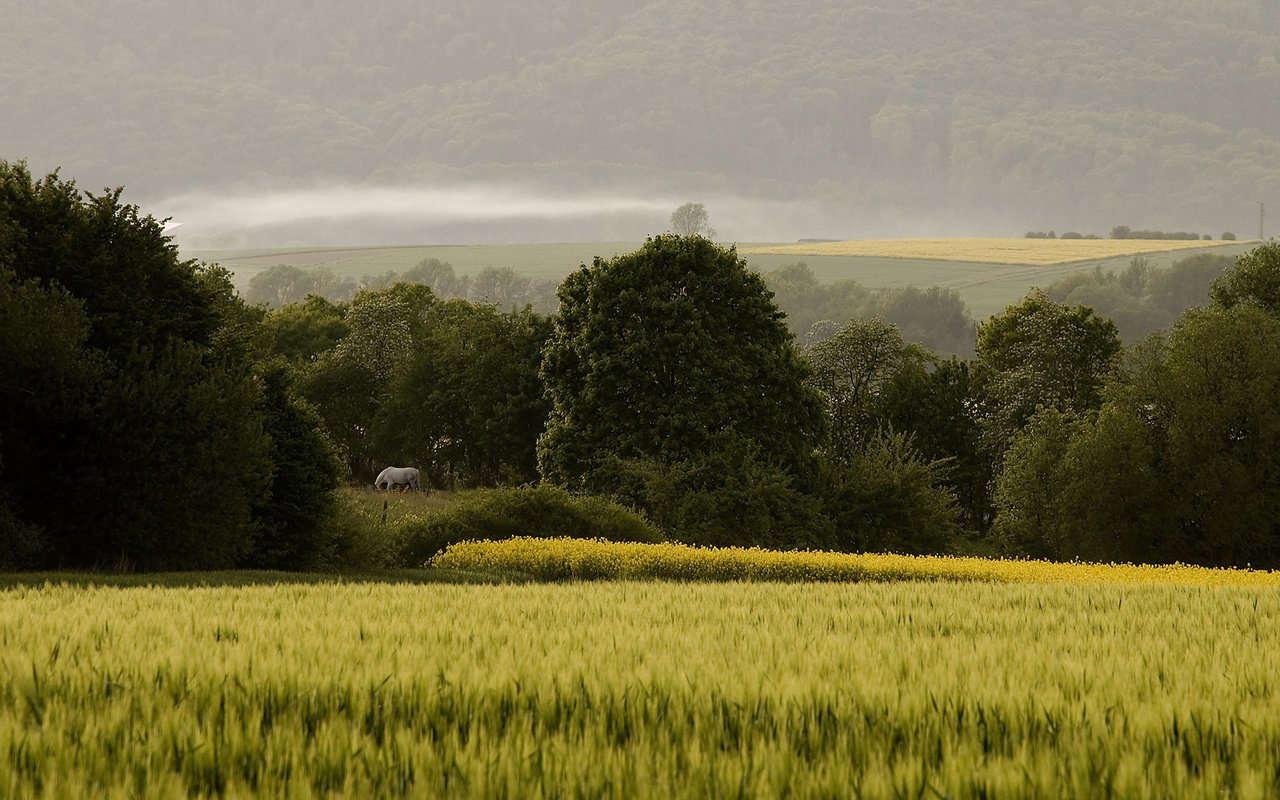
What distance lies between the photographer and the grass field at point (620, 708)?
5.23 m

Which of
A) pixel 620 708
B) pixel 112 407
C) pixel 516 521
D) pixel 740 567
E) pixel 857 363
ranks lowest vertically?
pixel 740 567

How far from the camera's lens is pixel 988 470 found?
77562 millimetres

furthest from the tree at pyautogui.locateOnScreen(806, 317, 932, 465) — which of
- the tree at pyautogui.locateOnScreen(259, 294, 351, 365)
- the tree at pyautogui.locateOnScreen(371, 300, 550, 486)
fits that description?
the tree at pyautogui.locateOnScreen(259, 294, 351, 365)

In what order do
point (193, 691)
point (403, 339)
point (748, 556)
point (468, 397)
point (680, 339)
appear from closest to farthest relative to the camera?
point (193, 691) < point (748, 556) < point (680, 339) < point (468, 397) < point (403, 339)

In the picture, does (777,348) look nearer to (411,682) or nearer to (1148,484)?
(1148,484)

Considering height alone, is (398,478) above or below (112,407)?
below

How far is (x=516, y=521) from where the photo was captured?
39.8m

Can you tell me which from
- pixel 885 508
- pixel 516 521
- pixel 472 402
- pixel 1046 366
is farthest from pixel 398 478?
pixel 1046 366

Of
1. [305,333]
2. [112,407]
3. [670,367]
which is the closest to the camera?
[112,407]

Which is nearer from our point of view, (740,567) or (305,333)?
(740,567)

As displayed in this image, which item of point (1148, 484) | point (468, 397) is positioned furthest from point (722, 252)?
point (468, 397)

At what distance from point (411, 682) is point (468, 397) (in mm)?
70355

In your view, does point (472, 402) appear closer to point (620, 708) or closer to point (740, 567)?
point (740, 567)

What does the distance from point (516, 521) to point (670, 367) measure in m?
14.7
